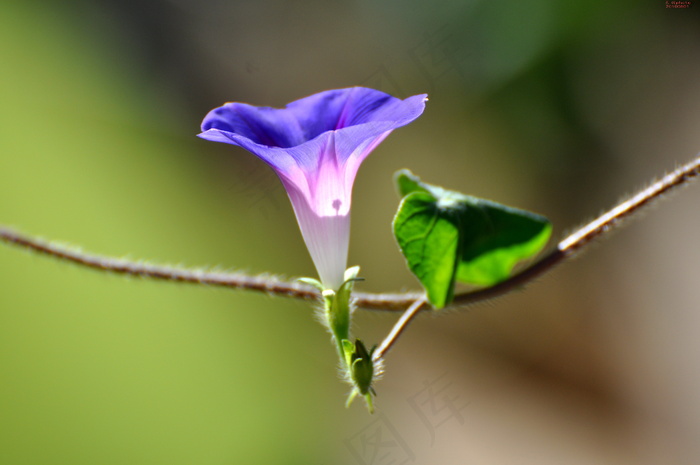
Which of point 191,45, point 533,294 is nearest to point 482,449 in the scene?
point 533,294

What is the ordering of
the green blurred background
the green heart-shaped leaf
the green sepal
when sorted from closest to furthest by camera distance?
the green sepal
the green heart-shaped leaf
the green blurred background

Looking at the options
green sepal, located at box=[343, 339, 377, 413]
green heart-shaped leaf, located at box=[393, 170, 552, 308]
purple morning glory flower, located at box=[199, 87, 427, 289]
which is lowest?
green sepal, located at box=[343, 339, 377, 413]

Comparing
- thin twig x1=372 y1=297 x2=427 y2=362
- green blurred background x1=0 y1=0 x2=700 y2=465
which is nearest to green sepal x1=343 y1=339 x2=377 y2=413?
thin twig x1=372 y1=297 x2=427 y2=362

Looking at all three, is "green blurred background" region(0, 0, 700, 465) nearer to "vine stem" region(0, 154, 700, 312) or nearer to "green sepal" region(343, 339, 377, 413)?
"vine stem" region(0, 154, 700, 312)

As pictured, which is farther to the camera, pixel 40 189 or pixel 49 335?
pixel 40 189

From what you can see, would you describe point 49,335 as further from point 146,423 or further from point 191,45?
point 191,45

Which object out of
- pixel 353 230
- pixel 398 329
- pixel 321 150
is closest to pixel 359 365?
pixel 398 329

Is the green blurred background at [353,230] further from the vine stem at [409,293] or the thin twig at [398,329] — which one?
the thin twig at [398,329]
